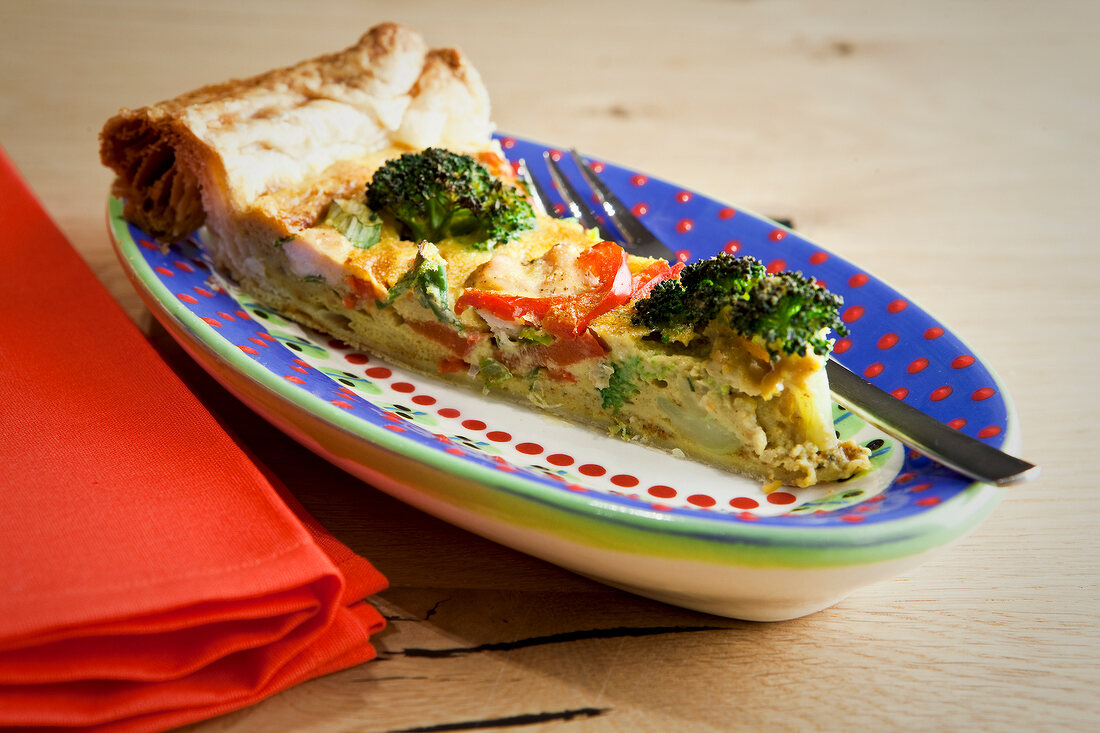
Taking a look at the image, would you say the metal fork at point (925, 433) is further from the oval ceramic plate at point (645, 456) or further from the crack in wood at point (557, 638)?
the crack in wood at point (557, 638)

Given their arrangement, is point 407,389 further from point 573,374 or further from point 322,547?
point 322,547

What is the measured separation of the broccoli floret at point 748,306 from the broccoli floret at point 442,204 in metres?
0.84

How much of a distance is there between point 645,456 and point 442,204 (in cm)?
128

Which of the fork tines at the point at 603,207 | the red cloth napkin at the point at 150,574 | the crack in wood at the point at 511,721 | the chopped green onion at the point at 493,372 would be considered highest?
the fork tines at the point at 603,207

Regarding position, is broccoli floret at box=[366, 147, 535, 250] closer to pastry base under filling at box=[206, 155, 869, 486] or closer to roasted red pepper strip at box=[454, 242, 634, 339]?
pastry base under filling at box=[206, 155, 869, 486]

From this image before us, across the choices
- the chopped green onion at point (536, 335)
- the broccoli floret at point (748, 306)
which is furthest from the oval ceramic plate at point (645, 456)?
the broccoli floret at point (748, 306)

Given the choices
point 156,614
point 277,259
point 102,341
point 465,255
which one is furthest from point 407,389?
point 156,614

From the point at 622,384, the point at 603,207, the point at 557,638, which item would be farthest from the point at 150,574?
the point at 603,207

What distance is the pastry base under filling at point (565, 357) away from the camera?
284 cm

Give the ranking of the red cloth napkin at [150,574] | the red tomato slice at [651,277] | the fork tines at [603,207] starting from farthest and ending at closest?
the fork tines at [603,207], the red tomato slice at [651,277], the red cloth napkin at [150,574]

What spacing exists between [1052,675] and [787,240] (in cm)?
195

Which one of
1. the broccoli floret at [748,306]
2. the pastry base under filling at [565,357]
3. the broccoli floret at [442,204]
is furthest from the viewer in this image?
the broccoli floret at [442,204]

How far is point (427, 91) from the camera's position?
167 inches

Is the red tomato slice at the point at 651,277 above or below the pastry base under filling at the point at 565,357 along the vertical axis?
above
